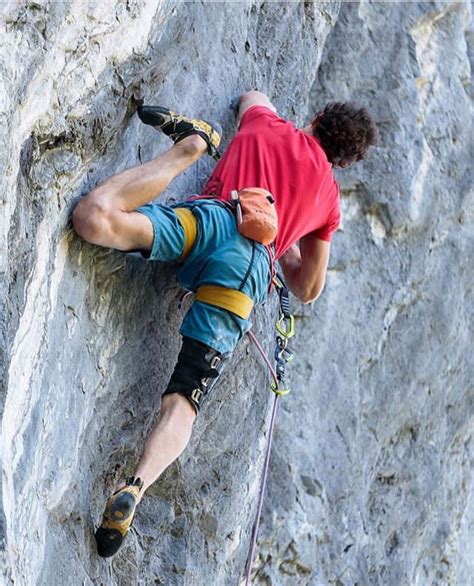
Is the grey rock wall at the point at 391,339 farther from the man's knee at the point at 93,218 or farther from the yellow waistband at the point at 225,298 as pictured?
the man's knee at the point at 93,218

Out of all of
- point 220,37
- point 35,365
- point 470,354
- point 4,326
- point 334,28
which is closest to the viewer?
point 4,326

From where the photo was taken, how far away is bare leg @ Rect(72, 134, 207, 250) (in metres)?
3.79

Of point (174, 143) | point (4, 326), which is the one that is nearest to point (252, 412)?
point (174, 143)

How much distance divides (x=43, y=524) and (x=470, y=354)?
12.5 feet

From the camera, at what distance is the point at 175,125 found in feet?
13.8

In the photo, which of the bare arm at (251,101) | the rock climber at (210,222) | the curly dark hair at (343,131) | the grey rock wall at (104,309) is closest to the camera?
the grey rock wall at (104,309)

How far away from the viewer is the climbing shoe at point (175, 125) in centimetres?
412

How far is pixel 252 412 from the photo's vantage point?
513cm

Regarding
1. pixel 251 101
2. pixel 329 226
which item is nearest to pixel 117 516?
pixel 329 226

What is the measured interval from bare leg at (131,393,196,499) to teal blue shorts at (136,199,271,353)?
0.26m

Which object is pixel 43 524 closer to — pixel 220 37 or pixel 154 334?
pixel 154 334

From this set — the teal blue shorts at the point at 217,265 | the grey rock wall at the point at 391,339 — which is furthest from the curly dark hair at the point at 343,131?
the grey rock wall at the point at 391,339

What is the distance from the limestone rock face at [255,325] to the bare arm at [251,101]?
0.23 ft

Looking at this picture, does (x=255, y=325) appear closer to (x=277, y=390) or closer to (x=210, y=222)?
(x=277, y=390)
